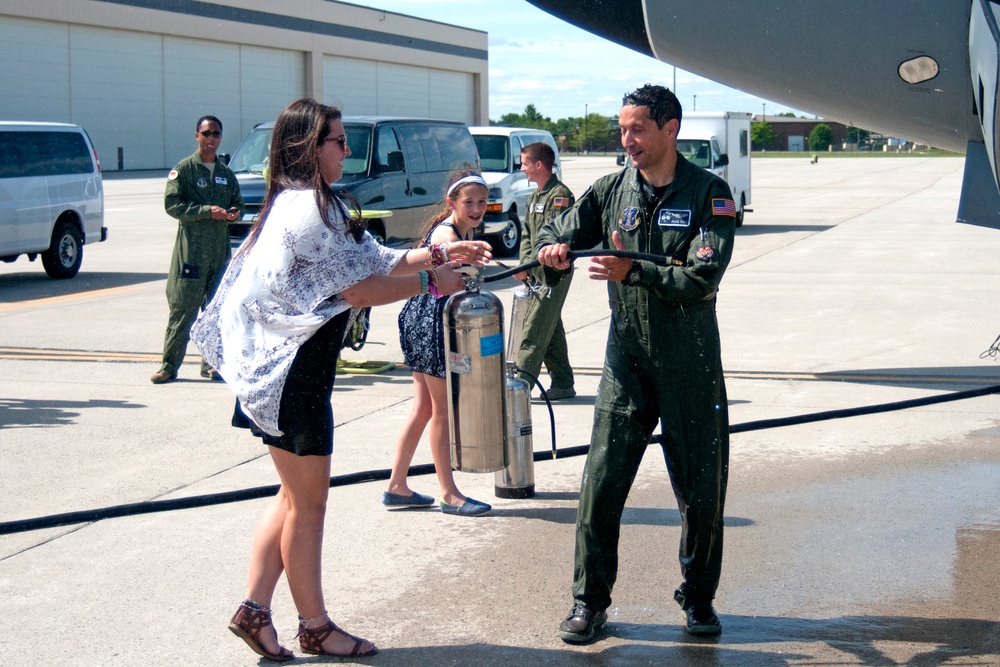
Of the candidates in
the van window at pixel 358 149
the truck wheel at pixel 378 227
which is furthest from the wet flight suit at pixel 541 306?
the van window at pixel 358 149

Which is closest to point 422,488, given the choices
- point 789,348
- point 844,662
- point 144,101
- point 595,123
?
point 844,662

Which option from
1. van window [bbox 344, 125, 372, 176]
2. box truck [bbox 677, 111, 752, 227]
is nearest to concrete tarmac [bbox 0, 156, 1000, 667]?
van window [bbox 344, 125, 372, 176]

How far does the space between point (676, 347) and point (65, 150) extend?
45.5 feet

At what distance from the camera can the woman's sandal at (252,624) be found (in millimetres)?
3832

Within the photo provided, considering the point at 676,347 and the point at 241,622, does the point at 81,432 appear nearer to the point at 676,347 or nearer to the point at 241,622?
the point at 241,622

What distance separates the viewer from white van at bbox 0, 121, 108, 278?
48.7ft

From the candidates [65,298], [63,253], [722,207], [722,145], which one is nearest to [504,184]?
[63,253]

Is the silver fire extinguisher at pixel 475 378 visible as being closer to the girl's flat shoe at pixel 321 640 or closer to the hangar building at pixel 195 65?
the girl's flat shoe at pixel 321 640

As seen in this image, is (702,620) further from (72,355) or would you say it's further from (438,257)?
(72,355)

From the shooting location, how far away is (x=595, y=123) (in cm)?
12544

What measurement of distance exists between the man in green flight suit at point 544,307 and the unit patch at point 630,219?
2.89m

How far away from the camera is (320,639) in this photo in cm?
389

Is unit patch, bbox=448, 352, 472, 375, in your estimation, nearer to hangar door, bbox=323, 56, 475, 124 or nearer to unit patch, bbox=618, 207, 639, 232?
unit patch, bbox=618, 207, 639, 232

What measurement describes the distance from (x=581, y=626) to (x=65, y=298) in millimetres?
11330
